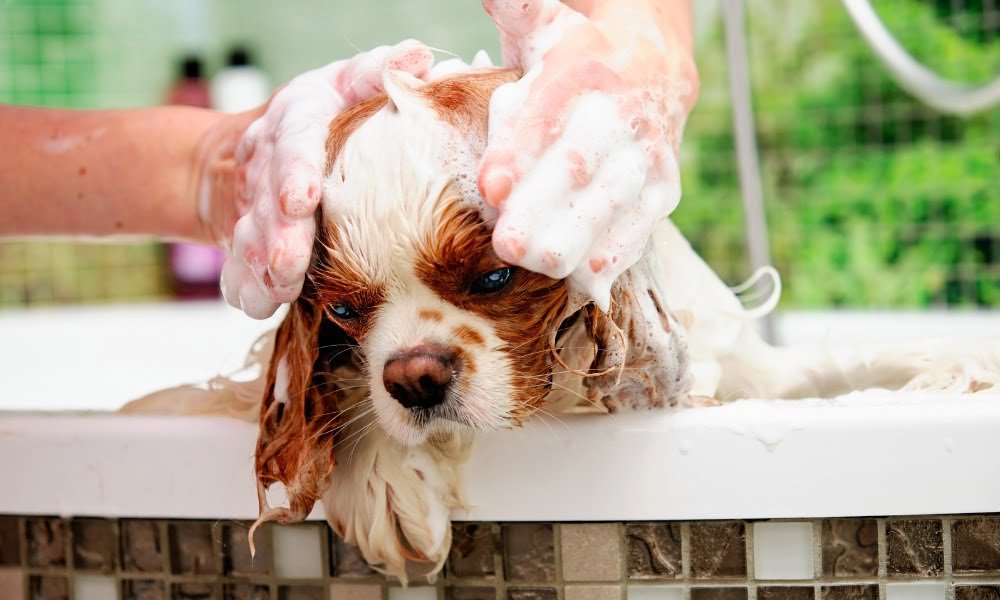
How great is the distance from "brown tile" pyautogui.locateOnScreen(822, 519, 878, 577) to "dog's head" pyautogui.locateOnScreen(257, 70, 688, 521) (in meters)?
0.17

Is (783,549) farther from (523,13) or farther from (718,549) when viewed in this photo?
(523,13)

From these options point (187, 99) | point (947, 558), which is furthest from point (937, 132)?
point (947, 558)

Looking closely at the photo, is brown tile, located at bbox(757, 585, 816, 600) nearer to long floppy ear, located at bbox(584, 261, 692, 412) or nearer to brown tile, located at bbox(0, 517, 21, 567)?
long floppy ear, located at bbox(584, 261, 692, 412)

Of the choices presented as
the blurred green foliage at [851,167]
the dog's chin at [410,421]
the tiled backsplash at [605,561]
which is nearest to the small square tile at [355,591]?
the tiled backsplash at [605,561]

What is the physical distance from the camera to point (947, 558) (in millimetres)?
617

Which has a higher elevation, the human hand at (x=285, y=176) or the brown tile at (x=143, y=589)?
the human hand at (x=285, y=176)

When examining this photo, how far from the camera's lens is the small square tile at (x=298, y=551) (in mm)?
671

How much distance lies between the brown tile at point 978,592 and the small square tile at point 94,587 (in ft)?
1.97

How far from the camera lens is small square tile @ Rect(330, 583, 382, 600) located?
26.1 inches

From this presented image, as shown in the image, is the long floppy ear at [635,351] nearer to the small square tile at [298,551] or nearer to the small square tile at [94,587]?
the small square tile at [298,551]

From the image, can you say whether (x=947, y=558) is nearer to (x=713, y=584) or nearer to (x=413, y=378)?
(x=713, y=584)

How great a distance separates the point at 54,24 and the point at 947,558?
7.50 feet

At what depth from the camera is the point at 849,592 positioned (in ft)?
2.05

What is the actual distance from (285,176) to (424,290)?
0.11m
